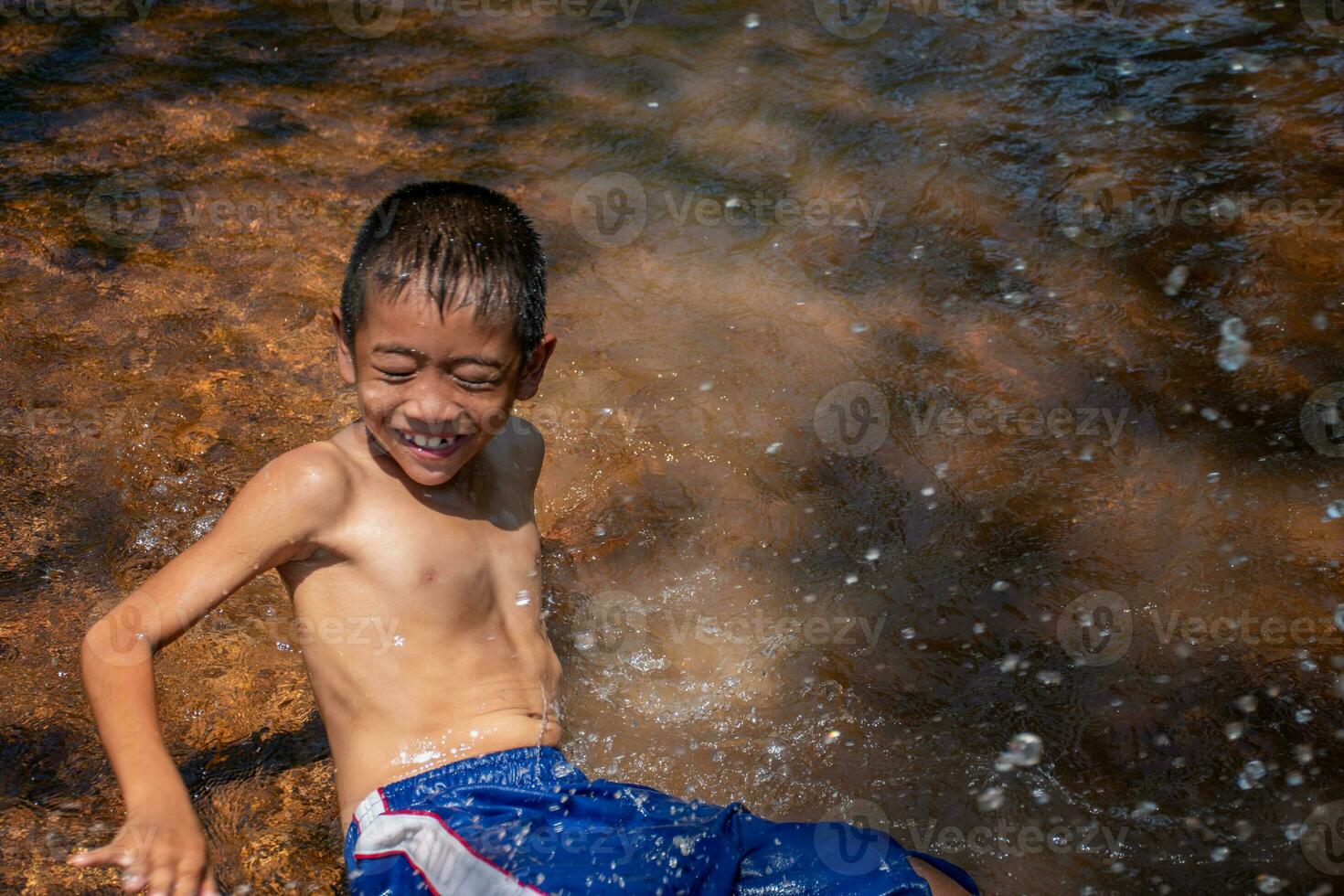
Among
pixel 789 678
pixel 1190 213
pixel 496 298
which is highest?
pixel 496 298

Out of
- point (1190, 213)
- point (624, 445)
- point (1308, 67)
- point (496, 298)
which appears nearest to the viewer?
point (496, 298)

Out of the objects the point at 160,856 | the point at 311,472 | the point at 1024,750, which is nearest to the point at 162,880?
the point at 160,856

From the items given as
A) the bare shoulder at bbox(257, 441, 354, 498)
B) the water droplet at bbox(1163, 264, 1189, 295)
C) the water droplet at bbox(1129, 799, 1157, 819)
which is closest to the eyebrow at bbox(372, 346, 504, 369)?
the bare shoulder at bbox(257, 441, 354, 498)

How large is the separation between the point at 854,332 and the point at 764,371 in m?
0.34

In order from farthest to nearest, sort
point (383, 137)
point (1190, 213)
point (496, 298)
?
1. point (383, 137)
2. point (1190, 213)
3. point (496, 298)

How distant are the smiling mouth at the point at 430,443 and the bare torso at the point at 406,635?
10 centimetres

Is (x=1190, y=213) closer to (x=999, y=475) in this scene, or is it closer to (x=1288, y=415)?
(x=1288, y=415)

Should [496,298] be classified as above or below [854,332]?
above

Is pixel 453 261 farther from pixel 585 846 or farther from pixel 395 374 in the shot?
pixel 585 846

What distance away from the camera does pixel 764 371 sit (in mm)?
3812

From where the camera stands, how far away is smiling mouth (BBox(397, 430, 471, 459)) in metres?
2.38

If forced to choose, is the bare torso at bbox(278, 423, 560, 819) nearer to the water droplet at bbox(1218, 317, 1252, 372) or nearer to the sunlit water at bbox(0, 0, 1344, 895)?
the sunlit water at bbox(0, 0, 1344, 895)

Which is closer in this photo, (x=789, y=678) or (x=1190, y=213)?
(x=789, y=678)

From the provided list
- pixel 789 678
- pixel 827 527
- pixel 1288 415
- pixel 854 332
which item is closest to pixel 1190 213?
pixel 1288 415
